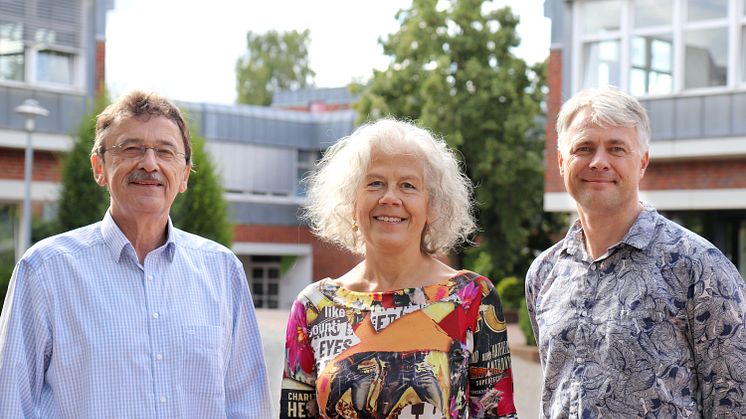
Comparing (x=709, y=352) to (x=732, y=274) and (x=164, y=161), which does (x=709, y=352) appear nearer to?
(x=732, y=274)

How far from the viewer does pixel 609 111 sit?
13.1 ft

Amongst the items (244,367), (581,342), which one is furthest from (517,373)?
(244,367)

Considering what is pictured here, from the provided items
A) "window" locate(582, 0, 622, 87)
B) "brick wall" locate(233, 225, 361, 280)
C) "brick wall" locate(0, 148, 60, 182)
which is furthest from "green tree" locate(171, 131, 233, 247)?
"brick wall" locate(233, 225, 361, 280)

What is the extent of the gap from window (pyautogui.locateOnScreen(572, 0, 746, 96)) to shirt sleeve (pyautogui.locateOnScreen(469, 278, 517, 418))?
16679mm

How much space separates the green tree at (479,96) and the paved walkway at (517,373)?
503cm

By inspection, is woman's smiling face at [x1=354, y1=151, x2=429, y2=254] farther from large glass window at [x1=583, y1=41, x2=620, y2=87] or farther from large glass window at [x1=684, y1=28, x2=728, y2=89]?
large glass window at [x1=583, y1=41, x2=620, y2=87]

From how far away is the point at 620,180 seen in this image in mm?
4000

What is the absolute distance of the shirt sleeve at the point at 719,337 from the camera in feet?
12.3

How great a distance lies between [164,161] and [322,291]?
2.55 ft

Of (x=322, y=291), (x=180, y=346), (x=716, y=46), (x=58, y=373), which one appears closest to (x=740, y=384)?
(x=322, y=291)

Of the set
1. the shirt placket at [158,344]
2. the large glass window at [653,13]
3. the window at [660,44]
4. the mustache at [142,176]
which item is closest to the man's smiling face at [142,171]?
the mustache at [142,176]

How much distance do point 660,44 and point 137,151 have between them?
18478mm

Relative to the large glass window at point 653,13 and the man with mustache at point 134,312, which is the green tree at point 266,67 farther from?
the man with mustache at point 134,312

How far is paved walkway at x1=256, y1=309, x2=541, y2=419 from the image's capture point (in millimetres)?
13289
